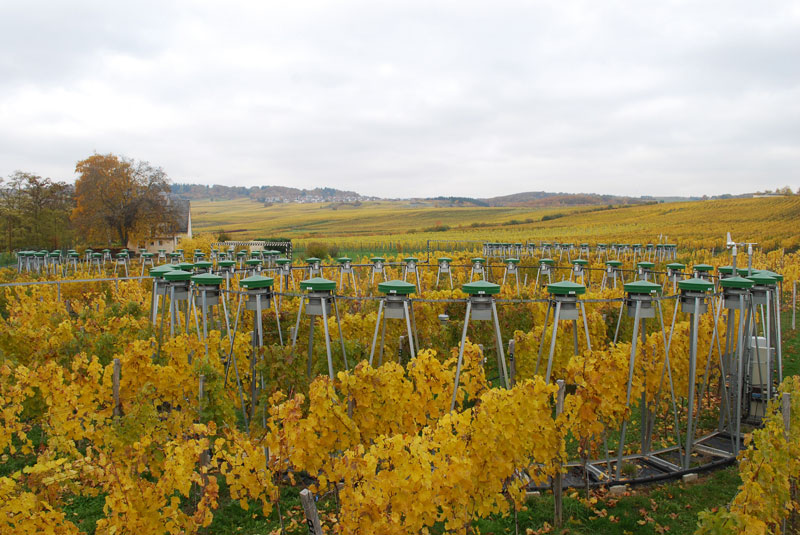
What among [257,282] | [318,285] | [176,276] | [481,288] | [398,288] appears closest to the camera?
[481,288]

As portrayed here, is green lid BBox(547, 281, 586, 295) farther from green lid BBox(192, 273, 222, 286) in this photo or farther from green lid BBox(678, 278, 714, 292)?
green lid BBox(192, 273, 222, 286)

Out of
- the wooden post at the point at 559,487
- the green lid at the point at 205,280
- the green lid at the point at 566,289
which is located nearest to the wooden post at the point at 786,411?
the wooden post at the point at 559,487

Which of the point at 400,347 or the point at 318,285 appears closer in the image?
the point at 318,285

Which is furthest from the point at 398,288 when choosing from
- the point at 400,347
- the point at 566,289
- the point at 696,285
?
the point at 696,285

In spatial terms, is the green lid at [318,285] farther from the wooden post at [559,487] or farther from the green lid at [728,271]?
the green lid at [728,271]

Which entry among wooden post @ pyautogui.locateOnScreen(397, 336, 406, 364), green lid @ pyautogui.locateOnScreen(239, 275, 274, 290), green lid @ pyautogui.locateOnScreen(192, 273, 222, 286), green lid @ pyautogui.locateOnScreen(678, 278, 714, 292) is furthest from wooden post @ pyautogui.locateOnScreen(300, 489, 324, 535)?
green lid @ pyautogui.locateOnScreen(678, 278, 714, 292)

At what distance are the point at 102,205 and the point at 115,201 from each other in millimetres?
1059

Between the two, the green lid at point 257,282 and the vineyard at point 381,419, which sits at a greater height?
the green lid at point 257,282

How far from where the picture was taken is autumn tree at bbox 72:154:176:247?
42094 millimetres

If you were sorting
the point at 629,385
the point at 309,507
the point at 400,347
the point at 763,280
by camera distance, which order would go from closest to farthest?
1. the point at 309,507
2. the point at 629,385
3. the point at 763,280
4. the point at 400,347

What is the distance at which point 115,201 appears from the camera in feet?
140

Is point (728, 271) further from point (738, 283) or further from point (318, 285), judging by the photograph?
point (318, 285)

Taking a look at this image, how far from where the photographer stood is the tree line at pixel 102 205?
41.0m

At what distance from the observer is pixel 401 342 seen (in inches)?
382
